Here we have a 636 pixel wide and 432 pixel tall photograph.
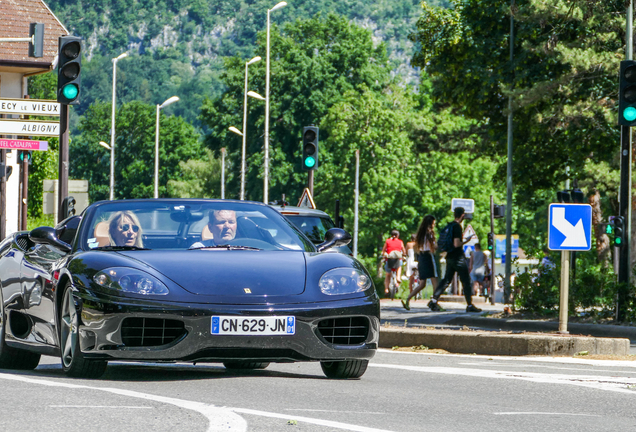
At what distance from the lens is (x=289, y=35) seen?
72625 mm

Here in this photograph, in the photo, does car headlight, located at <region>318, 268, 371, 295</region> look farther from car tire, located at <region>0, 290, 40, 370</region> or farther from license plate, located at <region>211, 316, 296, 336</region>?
car tire, located at <region>0, 290, 40, 370</region>

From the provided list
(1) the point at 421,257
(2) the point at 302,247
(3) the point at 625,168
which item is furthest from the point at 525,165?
(2) the point at 302,247

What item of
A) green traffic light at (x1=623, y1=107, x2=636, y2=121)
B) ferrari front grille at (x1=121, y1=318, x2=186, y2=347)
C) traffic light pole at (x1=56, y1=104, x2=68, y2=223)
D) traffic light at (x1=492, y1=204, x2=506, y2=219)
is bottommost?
ferrari front grille at (x1=121, y1=318, x2=186, y2=347)

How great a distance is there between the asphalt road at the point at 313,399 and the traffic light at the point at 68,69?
6.31 meters

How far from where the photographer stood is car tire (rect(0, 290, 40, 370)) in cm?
918

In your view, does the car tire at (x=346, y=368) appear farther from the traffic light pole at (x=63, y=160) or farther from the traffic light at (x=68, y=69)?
the traffic light pole at (x=63, y=160)

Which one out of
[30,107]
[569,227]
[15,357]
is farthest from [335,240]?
[30,107]

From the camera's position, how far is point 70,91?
50.6ft

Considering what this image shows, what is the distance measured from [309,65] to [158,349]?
5953 centimetres

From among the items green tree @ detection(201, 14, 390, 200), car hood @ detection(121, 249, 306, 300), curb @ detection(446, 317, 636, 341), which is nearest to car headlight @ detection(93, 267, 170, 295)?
car hood @ detection(121, 249, 306, 300)

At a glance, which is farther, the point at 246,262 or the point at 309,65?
the point at 309,65

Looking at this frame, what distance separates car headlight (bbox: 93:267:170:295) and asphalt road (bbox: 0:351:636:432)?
0.61m

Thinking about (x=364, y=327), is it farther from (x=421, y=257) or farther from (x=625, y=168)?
(x=421, y=257)

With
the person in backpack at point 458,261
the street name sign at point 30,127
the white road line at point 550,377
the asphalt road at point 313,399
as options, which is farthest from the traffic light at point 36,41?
the white road line at point 550,377
